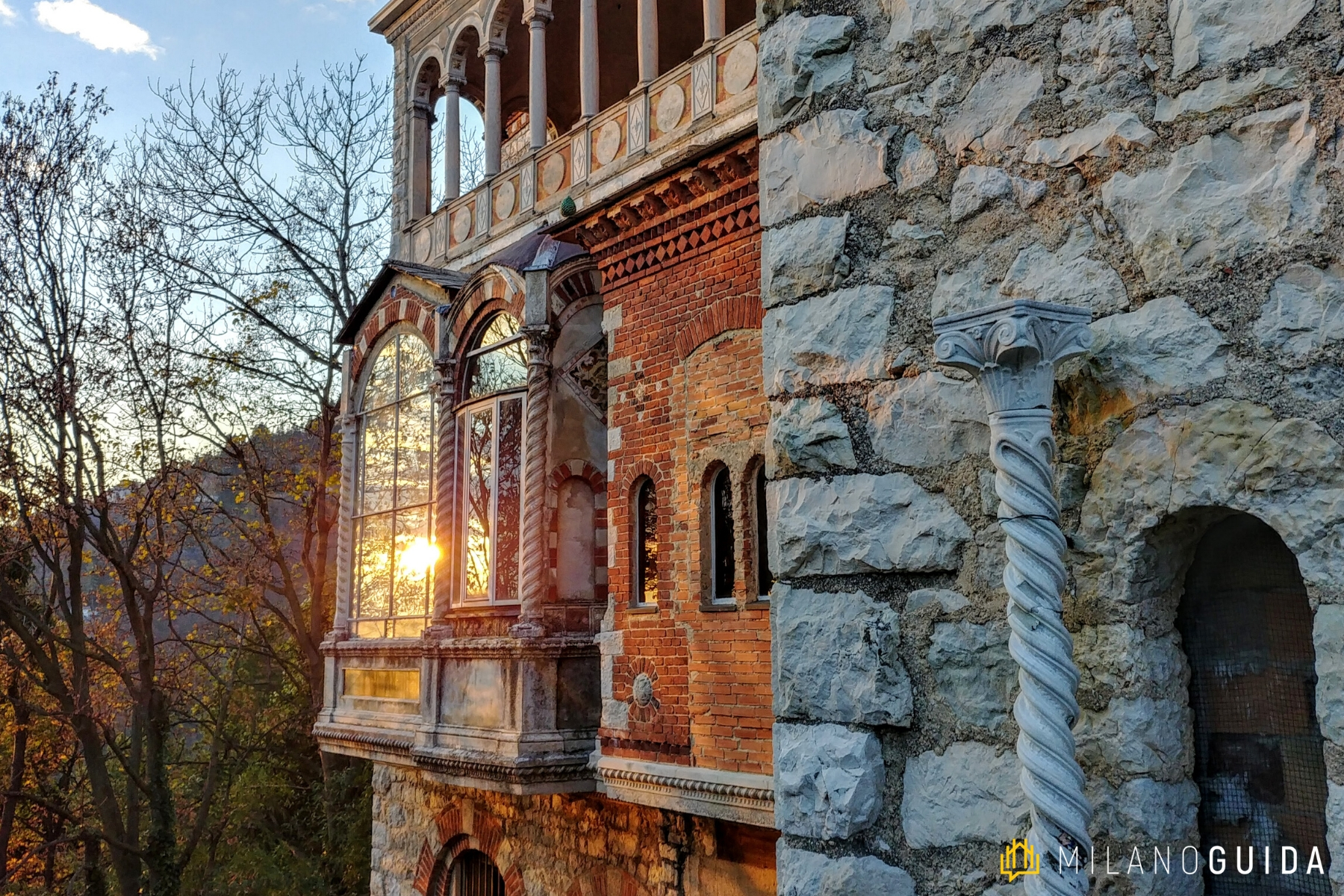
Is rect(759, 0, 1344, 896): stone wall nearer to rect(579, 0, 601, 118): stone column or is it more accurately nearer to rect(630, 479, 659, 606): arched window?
rect(630, 479, 659, 606): arched window

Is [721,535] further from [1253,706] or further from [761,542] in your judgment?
[1253,706]

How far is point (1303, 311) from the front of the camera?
1993 mm

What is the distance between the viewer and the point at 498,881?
12.2 m

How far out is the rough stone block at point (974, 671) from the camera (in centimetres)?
235

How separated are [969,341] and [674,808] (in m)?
6.97

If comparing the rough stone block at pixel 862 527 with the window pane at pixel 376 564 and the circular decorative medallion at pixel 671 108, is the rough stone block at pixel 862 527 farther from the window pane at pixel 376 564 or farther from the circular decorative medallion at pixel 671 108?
the window pane at pixel 376 564

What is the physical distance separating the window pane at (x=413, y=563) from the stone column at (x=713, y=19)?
5640mm

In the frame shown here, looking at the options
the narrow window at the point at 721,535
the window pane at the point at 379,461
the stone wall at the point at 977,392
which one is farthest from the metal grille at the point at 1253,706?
the window pane at the point at 379,461

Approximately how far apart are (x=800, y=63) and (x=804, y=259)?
50cm

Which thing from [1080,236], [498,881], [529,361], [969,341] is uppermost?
[529,361]

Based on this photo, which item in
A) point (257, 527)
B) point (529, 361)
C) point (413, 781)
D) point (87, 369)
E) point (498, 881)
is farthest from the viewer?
point (257, 527)

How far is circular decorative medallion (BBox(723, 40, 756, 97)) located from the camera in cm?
1081

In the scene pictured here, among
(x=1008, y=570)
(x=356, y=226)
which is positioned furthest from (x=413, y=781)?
(x=1008, y=570)

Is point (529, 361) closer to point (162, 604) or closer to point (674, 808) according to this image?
point (674, 808)
